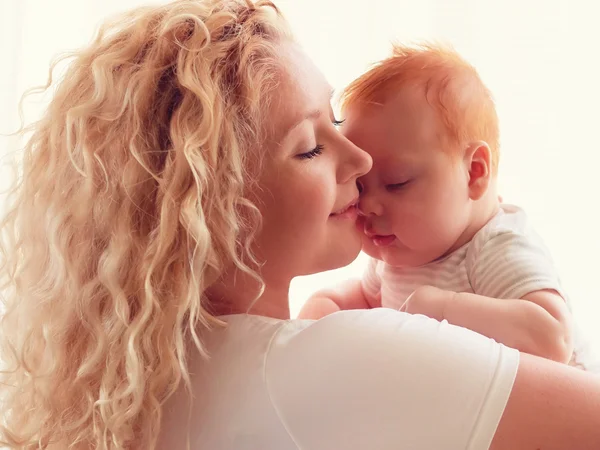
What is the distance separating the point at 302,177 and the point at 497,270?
0.39 meters

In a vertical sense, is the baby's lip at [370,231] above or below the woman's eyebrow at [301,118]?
below

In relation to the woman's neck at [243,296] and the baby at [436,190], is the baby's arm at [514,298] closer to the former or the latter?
the baby at [436,190]

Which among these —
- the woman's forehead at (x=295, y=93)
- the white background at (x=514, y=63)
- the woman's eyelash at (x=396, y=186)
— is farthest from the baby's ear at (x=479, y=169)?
the white background at (x=514, y=63)

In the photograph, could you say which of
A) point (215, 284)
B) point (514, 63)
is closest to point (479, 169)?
point (215, 284)


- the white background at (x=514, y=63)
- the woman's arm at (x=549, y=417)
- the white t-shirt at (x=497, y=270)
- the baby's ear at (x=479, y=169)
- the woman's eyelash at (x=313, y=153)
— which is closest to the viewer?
the woman's arm at (x=549, y=417)

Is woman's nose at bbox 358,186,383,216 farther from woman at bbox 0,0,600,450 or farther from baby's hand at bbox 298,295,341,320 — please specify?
baby's hand at bbox 298,295,341,320

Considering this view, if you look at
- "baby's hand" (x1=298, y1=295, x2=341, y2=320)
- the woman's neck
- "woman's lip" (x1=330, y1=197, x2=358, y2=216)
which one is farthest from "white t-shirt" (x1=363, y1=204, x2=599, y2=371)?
the woman's neck

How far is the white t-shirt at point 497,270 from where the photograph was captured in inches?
52.9

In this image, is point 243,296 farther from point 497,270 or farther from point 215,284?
point 497,270

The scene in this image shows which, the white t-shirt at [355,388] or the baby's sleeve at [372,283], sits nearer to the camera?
the white t-shirt at [355,388]

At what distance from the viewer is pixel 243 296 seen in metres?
1.25

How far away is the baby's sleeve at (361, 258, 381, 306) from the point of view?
1.68 m

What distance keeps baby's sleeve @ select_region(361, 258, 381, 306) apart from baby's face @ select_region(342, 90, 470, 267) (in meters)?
0.23

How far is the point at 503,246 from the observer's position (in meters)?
1.39
